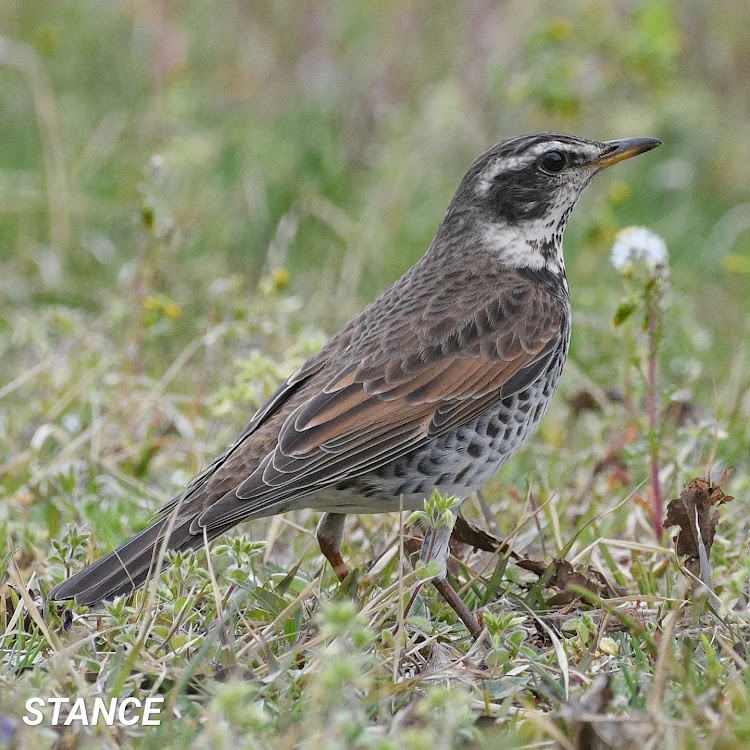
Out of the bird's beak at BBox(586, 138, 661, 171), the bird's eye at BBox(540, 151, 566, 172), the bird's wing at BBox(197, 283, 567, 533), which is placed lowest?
the bird's wing at BBox(197, 283, 567, 533)

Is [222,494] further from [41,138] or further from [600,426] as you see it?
[41,138]

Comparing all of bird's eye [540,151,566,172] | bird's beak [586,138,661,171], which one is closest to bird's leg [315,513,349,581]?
bird's eye [540,151,566,172]

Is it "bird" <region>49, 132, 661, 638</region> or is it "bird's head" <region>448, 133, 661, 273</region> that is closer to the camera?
"bird" <region>49, 132, 661, 638</region>

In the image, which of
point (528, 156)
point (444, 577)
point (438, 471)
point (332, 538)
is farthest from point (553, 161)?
point (444, 577)

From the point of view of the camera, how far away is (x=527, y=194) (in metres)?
5.65

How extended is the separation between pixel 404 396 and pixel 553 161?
4.52 feet

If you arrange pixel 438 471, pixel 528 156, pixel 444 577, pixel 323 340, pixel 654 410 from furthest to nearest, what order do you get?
pixel 323 340, pixel 528 156, pixel 654 410, pixel 438 471, pixel 444 577

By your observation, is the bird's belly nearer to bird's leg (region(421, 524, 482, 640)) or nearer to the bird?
the bird

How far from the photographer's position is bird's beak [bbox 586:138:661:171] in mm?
5586

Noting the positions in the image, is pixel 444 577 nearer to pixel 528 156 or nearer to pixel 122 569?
pixel 122 569

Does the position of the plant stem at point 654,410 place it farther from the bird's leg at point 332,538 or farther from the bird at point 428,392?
the bird's leg at point 332,538

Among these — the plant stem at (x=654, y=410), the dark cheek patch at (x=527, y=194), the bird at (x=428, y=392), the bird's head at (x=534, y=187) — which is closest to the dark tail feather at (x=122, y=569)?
the bird at (x=428, y=392)

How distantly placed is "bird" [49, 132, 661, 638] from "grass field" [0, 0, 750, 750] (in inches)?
7.1

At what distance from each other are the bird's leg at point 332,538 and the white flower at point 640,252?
1.50m
